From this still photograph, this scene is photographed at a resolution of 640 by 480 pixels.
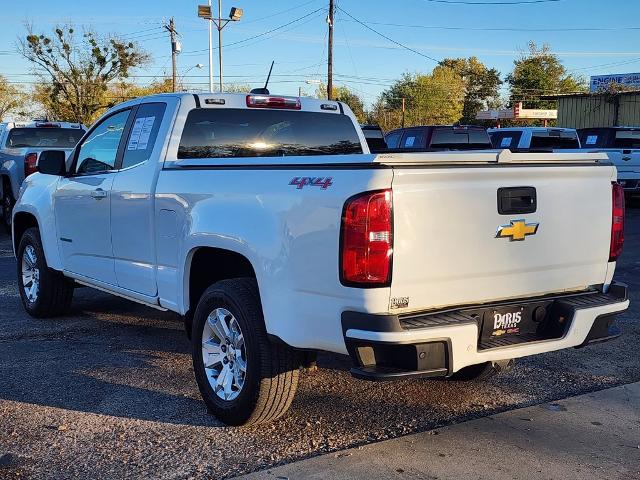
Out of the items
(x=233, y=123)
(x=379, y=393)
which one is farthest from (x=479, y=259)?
(x=233, y=123)

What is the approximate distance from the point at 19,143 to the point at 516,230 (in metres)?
11.5

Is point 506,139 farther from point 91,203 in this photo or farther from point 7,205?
point 91,203

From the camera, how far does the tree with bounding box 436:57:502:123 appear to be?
85562mm

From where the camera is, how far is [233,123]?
522 centimetres

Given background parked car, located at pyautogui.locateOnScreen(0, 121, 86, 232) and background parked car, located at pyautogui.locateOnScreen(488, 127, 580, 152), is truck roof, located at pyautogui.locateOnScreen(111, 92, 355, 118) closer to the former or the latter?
background parked car, located at pyautogui.locateOnScreen(0, 121, 86, 232)

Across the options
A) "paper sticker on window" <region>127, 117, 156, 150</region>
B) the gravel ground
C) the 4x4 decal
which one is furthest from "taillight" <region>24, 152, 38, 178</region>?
the 4x4 decal

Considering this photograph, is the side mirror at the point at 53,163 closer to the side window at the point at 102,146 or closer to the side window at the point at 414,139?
the side window at the point at 102,146

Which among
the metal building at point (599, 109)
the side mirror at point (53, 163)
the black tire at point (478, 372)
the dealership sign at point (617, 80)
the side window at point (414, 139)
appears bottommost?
the black tire at point (478, 372)

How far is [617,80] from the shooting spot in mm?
36406

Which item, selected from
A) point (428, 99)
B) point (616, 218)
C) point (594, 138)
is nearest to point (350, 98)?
point (428, 99)

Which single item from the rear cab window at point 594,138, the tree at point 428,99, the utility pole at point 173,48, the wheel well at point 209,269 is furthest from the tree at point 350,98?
the wheel well at point 209,269

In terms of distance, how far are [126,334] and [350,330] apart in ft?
11.1

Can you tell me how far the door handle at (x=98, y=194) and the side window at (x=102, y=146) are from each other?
180 mm

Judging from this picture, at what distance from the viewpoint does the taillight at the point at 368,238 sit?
322 centimetres
